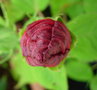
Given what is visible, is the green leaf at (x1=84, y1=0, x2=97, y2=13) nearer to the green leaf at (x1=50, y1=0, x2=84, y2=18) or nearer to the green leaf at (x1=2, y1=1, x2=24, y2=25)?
the green leaf at (x1=50, y1=0, x2=84, y2=18)

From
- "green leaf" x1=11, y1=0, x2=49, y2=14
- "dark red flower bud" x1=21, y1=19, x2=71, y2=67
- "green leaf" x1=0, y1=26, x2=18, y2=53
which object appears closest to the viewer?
"dark red flower bud" x1=21, y1=19, x2=71, y2=67

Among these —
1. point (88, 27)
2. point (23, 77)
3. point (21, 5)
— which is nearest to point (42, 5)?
point (21, 5)

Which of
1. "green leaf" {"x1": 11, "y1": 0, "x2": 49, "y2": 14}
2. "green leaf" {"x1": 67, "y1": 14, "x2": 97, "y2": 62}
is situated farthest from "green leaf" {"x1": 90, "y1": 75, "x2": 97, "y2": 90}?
"green leaf" {"x1": 11, "y1": 0, "x2": 49, "y2": 14}

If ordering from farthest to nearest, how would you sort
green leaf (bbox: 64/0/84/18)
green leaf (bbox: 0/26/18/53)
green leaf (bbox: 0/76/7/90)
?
1. green leaf (bbox: 0/76/7/90)
2. green leaf (bbox: 64/0/84/18)
3. green leaf (bbox: 0/26/18/53)

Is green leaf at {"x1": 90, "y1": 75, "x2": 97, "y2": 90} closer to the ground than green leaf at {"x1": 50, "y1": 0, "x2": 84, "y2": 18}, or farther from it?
closer to the ground

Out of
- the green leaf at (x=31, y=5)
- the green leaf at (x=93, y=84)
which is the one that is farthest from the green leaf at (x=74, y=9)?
the green leaf at (x=93, y=84)

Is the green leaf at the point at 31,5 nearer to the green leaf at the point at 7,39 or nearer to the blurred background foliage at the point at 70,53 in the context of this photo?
the blurred background foliage at the point at 70,53

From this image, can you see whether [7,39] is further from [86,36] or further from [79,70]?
[79,70]
